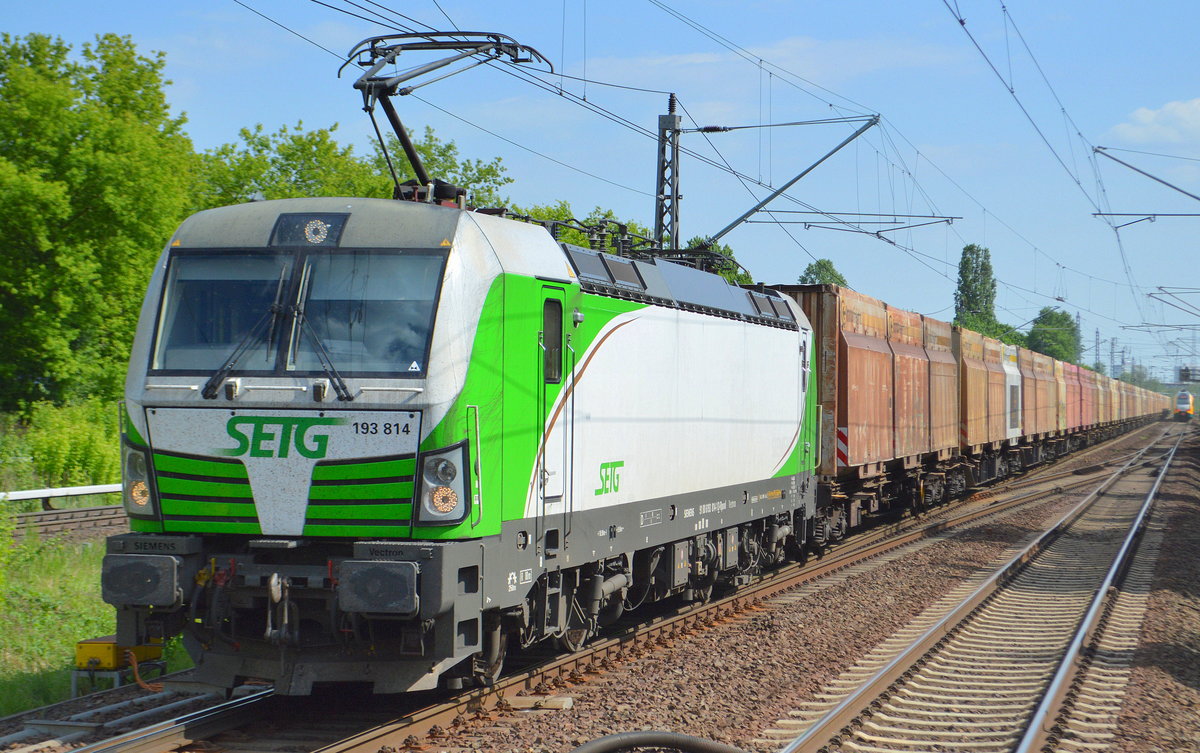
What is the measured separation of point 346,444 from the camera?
6953 millimetres

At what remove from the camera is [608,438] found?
902 centimetres

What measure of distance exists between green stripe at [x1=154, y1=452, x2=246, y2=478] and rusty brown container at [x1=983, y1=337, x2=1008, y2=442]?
25.2m

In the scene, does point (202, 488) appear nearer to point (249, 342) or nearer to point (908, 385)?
point (249, 342)

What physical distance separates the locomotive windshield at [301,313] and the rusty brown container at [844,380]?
1061 cm

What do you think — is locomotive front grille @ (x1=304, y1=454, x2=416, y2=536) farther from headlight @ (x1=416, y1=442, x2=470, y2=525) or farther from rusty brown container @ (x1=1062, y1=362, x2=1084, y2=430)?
rusty brown container @ (x1=1062, y1=362, x2=1084, y2=430)

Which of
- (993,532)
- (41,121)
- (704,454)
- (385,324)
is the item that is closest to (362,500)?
(385,324)

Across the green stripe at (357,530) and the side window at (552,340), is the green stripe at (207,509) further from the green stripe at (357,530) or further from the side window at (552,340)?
the side window at (552,340)

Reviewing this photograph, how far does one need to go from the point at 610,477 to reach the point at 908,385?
43.6 ft

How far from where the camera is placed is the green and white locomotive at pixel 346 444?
22.6ft

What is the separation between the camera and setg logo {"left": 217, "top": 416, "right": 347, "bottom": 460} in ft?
22.9

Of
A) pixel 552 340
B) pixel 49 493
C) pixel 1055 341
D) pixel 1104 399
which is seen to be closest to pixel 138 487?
pixel 552 340

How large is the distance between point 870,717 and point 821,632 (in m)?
3.23

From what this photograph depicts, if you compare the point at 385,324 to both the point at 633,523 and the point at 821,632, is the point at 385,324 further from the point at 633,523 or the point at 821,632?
the point at 821,632

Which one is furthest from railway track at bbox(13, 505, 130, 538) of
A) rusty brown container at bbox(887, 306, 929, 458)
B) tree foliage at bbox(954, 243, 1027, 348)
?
tree foliage at bbox(954, 243, 1027, 348)
